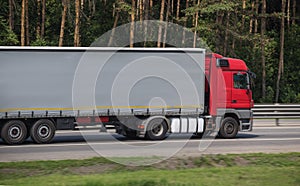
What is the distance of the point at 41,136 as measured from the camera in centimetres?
1991

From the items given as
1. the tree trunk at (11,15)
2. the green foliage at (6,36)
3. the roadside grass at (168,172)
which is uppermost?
the tree trunk at (11,15)

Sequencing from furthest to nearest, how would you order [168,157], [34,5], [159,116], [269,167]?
1. [34,5]
2. [159,116]
3. [168,157]
4. [269,167]

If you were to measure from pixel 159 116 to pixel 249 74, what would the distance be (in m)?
4.07

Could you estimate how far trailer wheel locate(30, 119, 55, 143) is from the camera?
65.0 feet

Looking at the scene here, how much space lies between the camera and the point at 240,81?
2281 centimetres

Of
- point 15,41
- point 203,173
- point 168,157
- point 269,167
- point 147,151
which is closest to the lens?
point 203,173

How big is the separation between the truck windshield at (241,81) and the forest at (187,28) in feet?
54.2

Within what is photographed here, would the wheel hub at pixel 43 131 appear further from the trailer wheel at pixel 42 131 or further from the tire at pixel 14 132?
the tire at pixel 14 132

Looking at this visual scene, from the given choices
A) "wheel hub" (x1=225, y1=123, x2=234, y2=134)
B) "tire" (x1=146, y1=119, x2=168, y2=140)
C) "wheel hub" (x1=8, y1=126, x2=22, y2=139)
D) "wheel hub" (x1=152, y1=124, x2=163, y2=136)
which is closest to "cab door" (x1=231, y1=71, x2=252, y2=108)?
"wheel hub" (x1=225, y1=123, x2=234, y2=134)

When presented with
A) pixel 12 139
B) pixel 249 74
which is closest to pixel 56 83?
pixel 12 139

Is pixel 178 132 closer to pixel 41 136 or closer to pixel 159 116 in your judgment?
pixel 159 116

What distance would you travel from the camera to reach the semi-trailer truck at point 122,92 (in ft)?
64.3

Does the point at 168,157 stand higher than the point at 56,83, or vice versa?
the point at 56,83

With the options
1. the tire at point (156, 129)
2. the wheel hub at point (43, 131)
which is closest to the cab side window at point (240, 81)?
the tire at point (156, 129)
